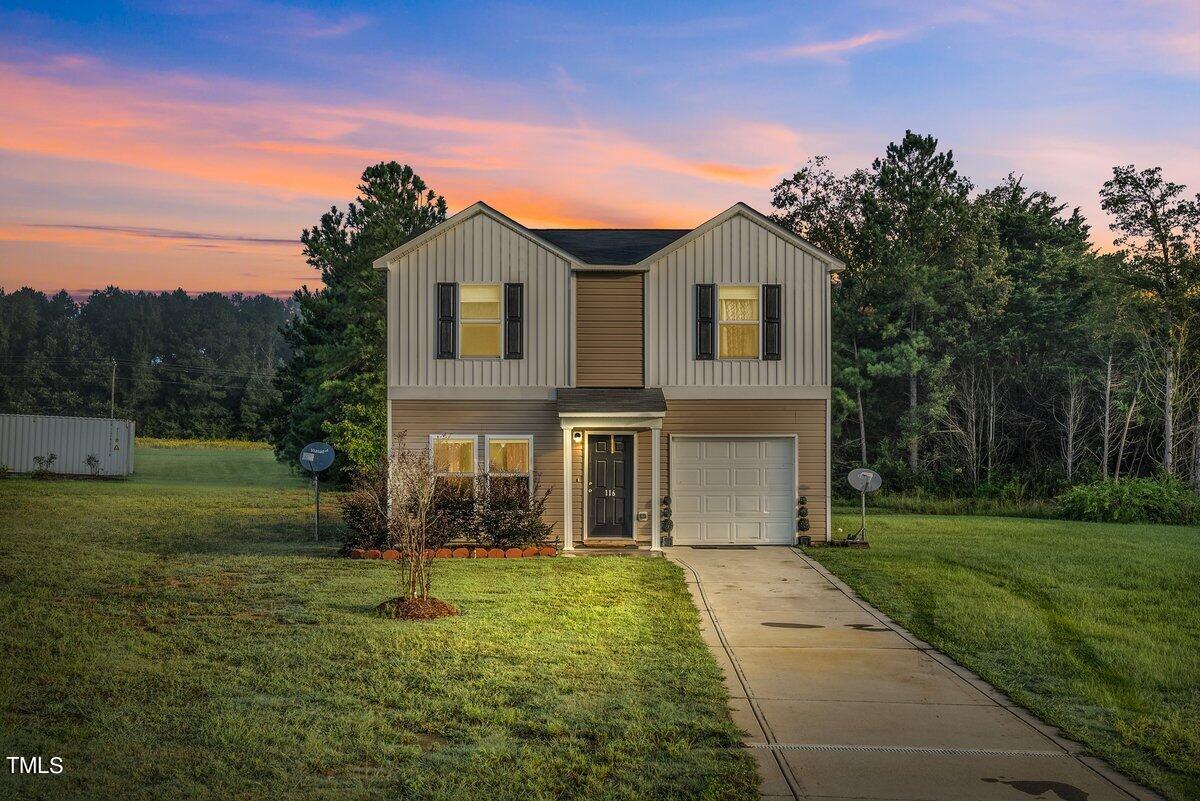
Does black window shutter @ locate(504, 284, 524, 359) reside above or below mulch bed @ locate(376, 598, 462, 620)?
above

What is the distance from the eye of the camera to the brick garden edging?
17.6m

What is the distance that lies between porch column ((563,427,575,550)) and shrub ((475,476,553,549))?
0.43m

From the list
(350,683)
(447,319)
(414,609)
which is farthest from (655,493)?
(350,683)

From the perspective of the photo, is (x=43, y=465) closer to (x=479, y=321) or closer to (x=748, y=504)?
(x=479, y=321)

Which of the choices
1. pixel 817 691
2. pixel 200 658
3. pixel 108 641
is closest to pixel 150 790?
pixel 200 658

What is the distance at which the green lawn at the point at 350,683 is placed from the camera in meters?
6.58

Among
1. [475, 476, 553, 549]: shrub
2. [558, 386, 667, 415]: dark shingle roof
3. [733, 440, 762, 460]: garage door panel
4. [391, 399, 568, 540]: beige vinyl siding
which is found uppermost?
[558, 386, 667, 415]: dark shingle roof

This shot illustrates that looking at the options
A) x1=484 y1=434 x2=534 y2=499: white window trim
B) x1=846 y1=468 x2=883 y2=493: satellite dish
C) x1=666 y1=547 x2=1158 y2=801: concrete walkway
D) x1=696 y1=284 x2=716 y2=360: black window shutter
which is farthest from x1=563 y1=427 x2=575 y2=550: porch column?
x1=846 y1=468 x2=883 y2=493: satellite dish

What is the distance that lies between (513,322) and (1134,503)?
17995 millimetres

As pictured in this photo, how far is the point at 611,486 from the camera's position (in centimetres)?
1920

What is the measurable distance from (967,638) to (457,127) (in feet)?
57.4

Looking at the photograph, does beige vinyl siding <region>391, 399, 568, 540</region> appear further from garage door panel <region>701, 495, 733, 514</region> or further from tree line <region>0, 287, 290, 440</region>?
tree line <region>0, 287, 290, 440</region>

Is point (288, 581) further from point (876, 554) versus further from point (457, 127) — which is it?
point (457, 127)

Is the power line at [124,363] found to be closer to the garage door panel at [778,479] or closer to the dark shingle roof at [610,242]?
the dark shingle roof at [610,242]
